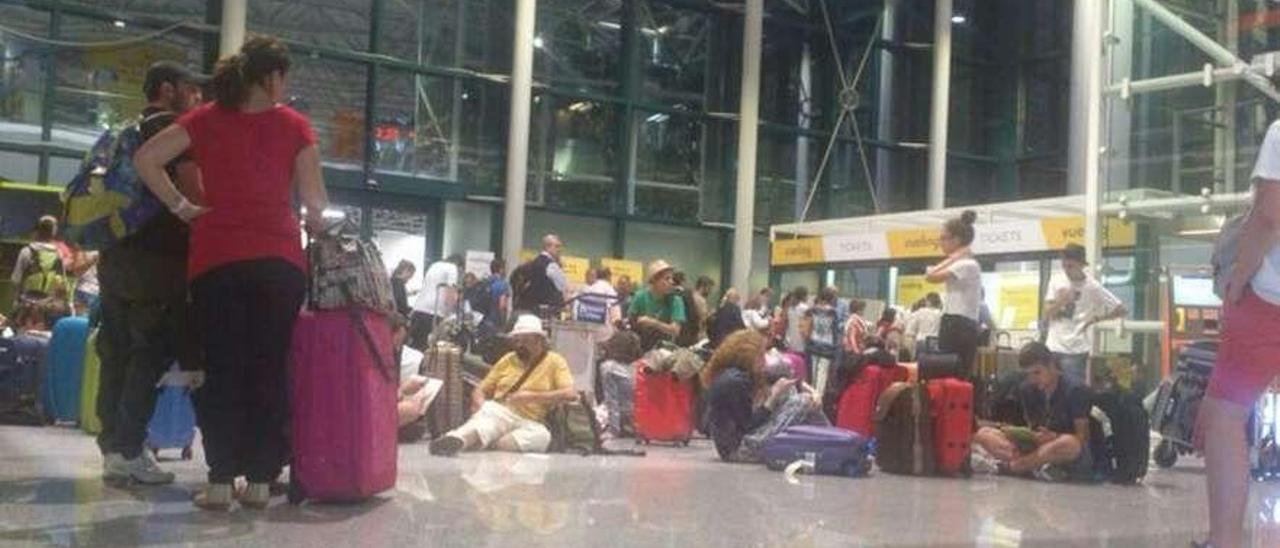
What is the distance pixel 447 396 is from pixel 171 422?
3291 millimetres

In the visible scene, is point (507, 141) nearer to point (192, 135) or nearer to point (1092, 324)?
point (1092, 324)

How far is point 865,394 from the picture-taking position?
9977 millimetres

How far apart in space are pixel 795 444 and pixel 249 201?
4.65m

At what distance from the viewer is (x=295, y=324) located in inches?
213

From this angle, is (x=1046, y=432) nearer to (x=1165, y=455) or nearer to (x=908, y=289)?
(x=1165, y=455)

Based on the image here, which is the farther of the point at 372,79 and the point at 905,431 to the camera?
the point at 372,79

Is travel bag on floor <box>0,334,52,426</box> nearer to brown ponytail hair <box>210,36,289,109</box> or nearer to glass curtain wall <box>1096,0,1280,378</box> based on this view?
brown ponytail hair <box>210,36,289,109</box>

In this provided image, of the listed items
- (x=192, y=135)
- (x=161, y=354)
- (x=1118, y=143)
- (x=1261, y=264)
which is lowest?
(x=161, y=354)

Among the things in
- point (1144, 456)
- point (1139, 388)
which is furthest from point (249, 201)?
point (1139, 388)

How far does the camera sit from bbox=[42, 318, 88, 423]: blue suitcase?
9.33 metres

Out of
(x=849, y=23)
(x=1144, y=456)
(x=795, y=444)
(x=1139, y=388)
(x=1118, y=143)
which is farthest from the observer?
(x=849, y=23)

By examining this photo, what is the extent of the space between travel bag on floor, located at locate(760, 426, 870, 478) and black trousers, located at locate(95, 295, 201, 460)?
4356mm

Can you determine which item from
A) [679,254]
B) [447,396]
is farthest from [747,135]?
[447,396]

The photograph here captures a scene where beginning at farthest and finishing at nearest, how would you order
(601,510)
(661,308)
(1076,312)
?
(661,308) < (1076,312) < (601,510)
